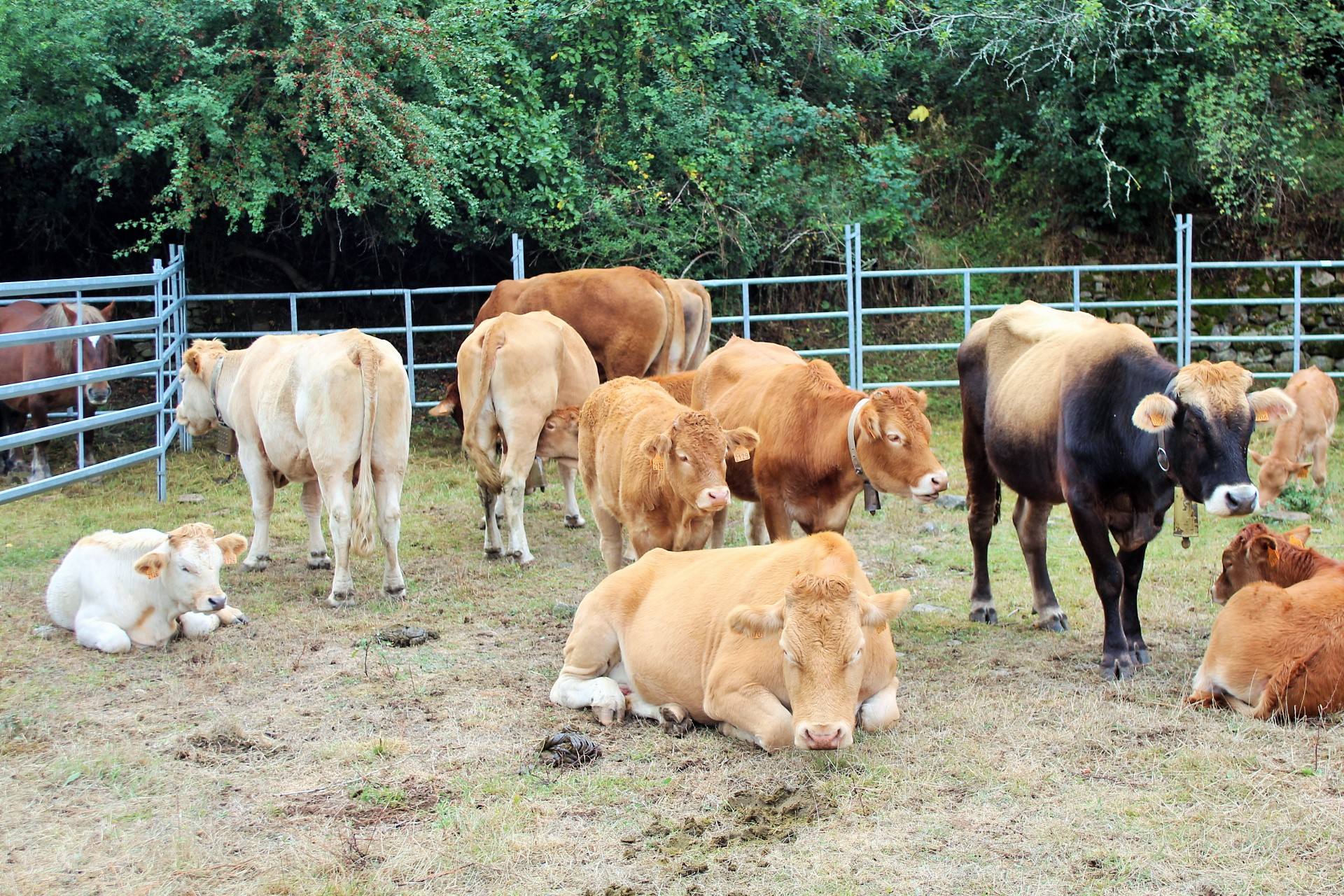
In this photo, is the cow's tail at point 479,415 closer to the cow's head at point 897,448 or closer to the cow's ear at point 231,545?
the cow's ear at point 231,545

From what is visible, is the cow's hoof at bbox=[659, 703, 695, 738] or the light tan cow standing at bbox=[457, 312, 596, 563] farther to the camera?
the light tan cow standing at bbox=[457, 312, 596, 563]

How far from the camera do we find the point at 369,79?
499 inches

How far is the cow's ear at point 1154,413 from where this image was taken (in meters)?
5.68

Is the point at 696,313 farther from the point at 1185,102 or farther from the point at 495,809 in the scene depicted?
the point at 495,809

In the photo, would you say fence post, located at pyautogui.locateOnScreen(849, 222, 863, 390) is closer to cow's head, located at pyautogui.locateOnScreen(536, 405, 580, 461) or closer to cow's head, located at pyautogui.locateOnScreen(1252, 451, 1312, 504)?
cow's head, located at pyautogui.locateOnScreen(1252, 451, 1312, 504)

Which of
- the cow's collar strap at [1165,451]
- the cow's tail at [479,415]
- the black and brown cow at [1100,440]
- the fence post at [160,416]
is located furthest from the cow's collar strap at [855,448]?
the fence post at [160,416]

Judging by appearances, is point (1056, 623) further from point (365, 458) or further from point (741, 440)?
point (365, 458)

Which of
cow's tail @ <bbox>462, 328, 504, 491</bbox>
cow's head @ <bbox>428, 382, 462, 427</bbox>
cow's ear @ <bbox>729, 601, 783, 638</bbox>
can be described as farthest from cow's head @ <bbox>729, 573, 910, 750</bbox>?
cow's head @ <bbox>428, 382, 462, 427</bbox>

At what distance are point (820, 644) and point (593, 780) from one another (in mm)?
998

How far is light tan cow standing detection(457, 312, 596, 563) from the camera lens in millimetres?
9242

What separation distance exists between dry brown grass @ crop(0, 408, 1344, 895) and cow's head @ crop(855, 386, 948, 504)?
86 cm

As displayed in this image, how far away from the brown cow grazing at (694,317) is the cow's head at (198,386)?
15.2ft

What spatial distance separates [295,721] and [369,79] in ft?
28.0

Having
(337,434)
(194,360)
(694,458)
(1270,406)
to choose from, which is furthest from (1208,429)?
(194,360)
